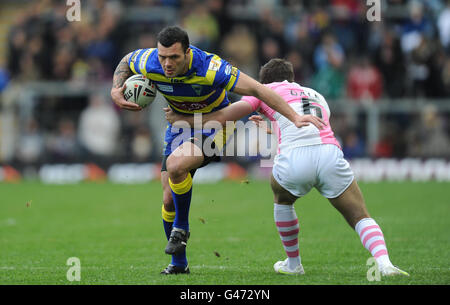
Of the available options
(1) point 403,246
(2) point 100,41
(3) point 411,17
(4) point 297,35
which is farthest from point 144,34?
(1) point 403,246

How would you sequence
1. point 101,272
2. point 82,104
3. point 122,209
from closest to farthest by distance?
point 101,272 → point 122,209 → point 82,104

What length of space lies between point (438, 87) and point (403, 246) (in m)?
11.9

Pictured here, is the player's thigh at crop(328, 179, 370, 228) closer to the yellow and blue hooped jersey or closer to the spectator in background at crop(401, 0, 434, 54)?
the yellow and blue hooped jersey

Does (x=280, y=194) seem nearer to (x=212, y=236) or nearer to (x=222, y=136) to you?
(x=222, y=136)

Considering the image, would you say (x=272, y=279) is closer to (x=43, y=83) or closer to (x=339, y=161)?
(x=339, y=161)

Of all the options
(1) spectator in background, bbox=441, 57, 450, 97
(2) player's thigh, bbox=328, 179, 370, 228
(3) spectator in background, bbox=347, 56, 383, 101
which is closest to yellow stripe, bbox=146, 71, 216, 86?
(2) player's thigh, bbox=328, 179, 370, 228

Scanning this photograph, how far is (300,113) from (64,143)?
1347cm

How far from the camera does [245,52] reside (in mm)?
20141

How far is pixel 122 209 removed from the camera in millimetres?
14570

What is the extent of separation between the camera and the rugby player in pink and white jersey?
7.01 m

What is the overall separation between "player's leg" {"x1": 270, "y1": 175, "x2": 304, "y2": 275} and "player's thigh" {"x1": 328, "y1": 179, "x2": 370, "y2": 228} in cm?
48

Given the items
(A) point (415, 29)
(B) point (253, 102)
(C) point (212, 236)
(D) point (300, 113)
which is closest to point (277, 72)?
(B) point (253, 102)

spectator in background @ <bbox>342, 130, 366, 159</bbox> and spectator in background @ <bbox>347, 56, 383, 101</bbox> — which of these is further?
spectator in background @ <bbox>347, 56, 383, 101</bbox>

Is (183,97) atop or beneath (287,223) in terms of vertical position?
atop
